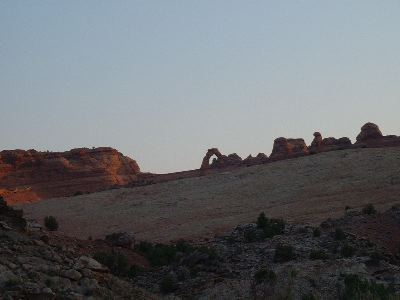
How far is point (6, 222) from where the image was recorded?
998 centimetres

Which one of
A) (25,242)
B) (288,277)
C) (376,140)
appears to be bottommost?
(288,277)

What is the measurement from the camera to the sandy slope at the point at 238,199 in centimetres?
2594

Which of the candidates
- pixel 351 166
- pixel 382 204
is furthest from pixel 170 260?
pixel 351 166

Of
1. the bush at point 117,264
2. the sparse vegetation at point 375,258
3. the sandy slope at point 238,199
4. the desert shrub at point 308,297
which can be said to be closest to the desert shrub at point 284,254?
the sparse vegetation at point 375,258

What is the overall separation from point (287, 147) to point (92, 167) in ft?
49.2

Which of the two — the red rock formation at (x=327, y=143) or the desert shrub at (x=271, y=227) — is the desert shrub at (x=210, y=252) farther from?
the red rock formation at (x=327, y=143)

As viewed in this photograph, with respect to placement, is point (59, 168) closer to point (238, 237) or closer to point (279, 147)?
point (279, 147)

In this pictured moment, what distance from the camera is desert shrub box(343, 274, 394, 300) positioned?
965cm

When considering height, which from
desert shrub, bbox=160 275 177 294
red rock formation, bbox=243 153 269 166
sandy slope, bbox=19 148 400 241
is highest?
red rock formation, bbox=243 153 269 166

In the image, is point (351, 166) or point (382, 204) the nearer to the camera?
point (382, 204)

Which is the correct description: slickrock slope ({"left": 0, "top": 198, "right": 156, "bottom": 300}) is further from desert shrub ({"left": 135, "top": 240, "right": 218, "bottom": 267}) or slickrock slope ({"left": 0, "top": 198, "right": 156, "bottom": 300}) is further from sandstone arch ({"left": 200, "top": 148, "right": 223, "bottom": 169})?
sandstone arch ({"left": 200, "top": 148, "right": 223, "bottom": 169})

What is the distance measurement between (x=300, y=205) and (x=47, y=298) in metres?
20.3

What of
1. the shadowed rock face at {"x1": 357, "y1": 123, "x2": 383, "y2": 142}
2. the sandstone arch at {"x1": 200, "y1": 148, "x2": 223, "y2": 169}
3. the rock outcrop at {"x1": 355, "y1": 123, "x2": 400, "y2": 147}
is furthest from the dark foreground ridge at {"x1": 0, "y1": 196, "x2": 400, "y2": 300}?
the sandstone arch at {"x1": 200, "y1": 148, "x2": 223, "y2": 169}

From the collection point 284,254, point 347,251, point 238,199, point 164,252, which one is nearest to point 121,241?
point 164,252
